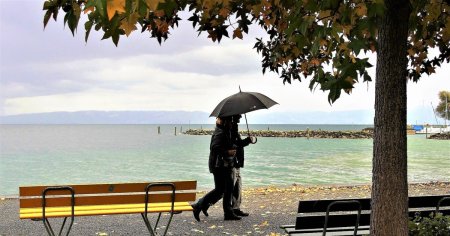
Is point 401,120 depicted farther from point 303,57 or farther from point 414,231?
point 303,57

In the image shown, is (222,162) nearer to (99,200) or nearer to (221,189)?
(221,189)

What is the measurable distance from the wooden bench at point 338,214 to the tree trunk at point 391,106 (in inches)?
23.2

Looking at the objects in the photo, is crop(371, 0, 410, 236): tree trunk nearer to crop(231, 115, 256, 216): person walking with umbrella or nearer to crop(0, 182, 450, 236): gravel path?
crop(0, 182, 450, 236): gravel path

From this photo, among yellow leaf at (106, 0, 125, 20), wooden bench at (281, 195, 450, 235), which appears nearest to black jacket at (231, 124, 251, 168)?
wooden bench at (281, 195, 450, 235)

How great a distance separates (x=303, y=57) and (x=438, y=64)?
2018mm

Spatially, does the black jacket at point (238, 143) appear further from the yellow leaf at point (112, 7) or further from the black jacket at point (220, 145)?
the yellow leaf at point (112, 7)

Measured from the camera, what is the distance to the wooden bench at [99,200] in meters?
6.69

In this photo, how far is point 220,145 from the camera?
8.61 m

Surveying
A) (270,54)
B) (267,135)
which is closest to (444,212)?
(270,54)

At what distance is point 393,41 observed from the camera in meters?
4.75

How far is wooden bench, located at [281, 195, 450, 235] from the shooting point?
5539mm

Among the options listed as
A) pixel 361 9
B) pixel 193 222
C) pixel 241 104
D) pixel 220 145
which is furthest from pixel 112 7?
pixel 193 222

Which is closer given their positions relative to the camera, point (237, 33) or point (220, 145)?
point (237, 33)

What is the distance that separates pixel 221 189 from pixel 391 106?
15.2 feet
